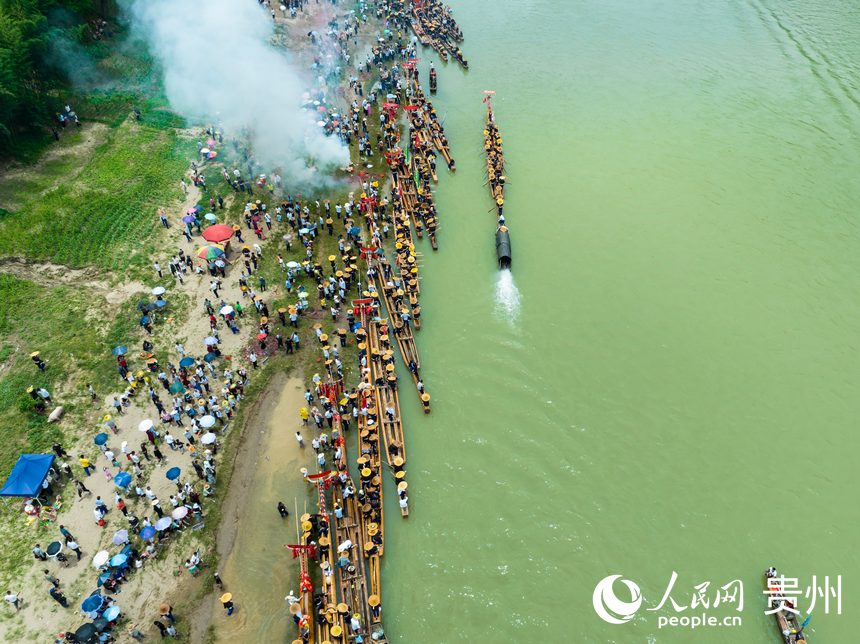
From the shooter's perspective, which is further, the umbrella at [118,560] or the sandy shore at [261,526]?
the umbrella at [118,560]

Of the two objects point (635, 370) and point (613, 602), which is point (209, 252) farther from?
point (613, 602)

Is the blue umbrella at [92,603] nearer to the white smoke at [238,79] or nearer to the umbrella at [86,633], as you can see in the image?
the umbrella at [86,633]

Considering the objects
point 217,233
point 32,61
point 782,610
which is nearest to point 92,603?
point 217,233

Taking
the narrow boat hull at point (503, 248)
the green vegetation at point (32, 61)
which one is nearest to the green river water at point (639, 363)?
the narrow boat hull at point (503, 248)

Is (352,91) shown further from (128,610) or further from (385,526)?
(128,610)

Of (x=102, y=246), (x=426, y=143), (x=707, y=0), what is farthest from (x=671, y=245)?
→ (x=707, y=0)
